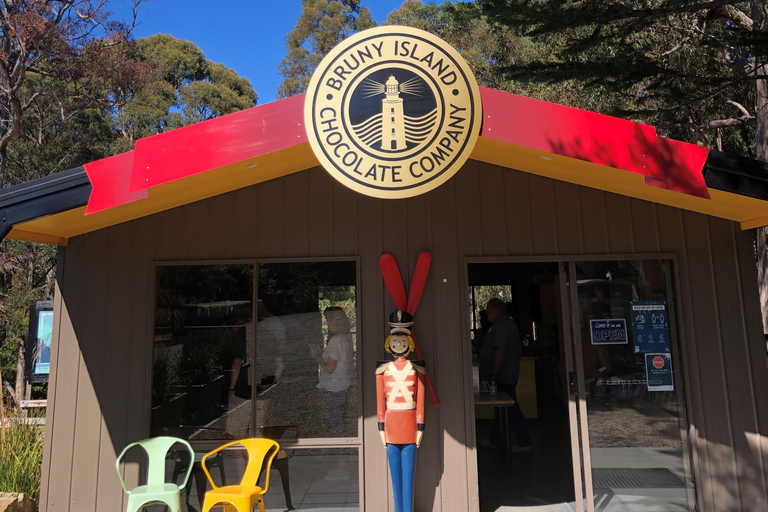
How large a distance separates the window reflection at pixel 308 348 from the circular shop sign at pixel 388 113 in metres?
1.64

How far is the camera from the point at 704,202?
13.4 ft

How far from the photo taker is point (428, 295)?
4.44 metres

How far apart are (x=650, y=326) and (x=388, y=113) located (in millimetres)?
3023

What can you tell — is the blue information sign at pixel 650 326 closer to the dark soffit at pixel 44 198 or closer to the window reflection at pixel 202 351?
the window reflection at pixel 202 351

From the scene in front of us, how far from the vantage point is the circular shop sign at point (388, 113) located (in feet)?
9.96

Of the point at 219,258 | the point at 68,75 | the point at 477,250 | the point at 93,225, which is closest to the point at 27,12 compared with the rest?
the point at 68,75

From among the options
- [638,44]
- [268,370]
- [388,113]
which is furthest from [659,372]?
[638,44]

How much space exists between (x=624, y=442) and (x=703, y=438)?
0.63 meters

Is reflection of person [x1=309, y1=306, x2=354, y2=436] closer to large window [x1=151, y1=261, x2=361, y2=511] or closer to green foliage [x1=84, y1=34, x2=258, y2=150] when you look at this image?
large window [x1=151, y1=261, x2=361, y2=511]

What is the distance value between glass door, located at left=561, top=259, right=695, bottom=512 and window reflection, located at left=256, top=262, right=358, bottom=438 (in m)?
1.94

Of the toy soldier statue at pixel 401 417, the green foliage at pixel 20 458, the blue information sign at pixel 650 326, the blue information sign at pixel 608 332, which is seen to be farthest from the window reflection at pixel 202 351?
the blue information sign at pixel 650 326

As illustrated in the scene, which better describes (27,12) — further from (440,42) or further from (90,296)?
(440,42)

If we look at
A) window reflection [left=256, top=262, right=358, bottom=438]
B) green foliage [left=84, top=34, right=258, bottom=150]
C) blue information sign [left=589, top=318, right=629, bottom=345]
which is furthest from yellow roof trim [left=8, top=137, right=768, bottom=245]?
green foliage [left=84, top=34, right=258, bottom=150]

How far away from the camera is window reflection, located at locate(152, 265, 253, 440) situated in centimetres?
447
